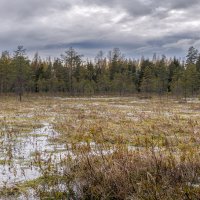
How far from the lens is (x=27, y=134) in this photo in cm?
1609

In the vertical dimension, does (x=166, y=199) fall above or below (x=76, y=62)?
below

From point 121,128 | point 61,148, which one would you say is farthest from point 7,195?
point 121,128

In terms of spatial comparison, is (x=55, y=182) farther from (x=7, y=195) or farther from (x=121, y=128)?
(x=121, y=128)

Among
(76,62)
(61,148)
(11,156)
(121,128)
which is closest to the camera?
(11,156)

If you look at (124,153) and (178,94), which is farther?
(178,94)

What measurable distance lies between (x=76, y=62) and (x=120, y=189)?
282 ft

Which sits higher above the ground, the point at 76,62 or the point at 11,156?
the point at 76,62

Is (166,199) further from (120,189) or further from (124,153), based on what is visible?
(124,153)

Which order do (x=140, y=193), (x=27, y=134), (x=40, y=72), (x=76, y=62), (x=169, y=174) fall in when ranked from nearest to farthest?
(x=140, y=193)
(x=169, y=174)
(x=27, y=134)
(x=76, y=62)
(x=40, y=72)

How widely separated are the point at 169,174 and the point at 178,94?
70446mm

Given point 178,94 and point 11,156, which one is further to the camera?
point 178,94

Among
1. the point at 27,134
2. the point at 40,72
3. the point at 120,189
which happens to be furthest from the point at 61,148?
the point at 40,72

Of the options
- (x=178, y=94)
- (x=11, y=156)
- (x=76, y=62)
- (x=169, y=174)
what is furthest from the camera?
(x=76, y=62)

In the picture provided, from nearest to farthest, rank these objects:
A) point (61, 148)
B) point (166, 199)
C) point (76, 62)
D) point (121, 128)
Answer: point (166, 199), point (61, 148), point (121, 128), point (76, 62)
